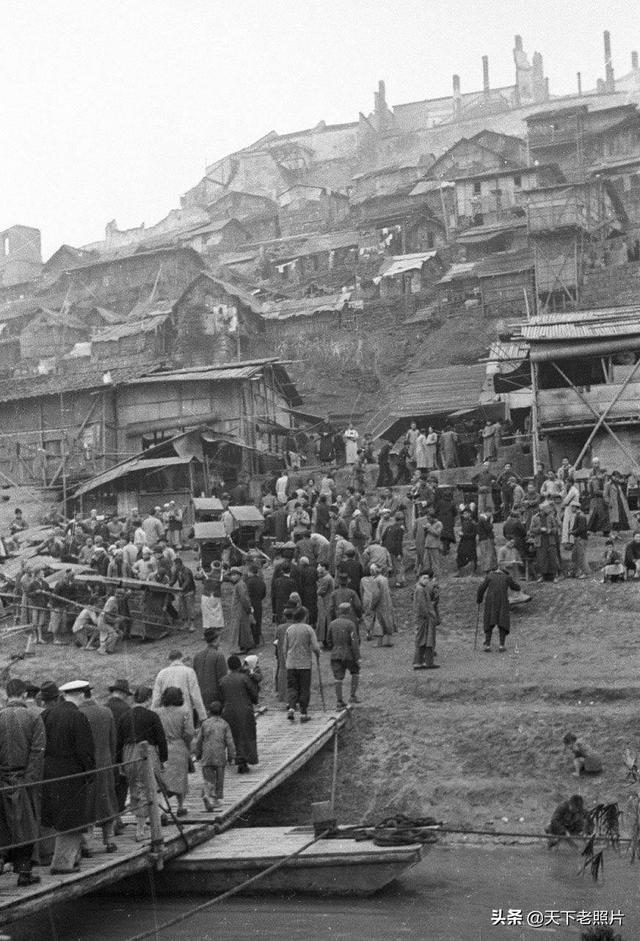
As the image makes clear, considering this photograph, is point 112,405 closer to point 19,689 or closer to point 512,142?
point 19,689

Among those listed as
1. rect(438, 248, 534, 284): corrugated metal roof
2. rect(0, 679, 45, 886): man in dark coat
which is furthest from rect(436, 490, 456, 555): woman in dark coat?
rect(438, 248, 534, 284): corrugated metal roof

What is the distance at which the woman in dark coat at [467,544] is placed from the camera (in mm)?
23375

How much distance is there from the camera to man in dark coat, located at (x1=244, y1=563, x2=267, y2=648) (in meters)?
21.3

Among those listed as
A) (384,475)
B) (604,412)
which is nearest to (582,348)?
(604,412)

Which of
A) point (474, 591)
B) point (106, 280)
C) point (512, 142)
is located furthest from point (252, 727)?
point (512, 142)

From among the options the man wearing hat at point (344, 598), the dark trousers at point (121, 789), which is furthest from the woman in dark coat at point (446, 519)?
the dark trousers at point (121, 789)

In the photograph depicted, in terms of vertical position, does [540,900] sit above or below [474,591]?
below

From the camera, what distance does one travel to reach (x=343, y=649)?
17859 millimetres

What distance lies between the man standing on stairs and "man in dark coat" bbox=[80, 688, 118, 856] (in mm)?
5577

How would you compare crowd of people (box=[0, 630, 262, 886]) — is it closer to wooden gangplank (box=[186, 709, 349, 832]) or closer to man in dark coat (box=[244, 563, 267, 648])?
wooden gangplank (box=[186, 709, 349, 832])

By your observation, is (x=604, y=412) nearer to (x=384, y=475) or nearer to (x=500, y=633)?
(x=384, y=475)

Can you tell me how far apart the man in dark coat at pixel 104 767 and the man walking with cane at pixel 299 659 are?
4.84 meters

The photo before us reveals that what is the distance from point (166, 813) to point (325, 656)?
7696mm

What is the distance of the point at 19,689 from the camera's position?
487 inches
